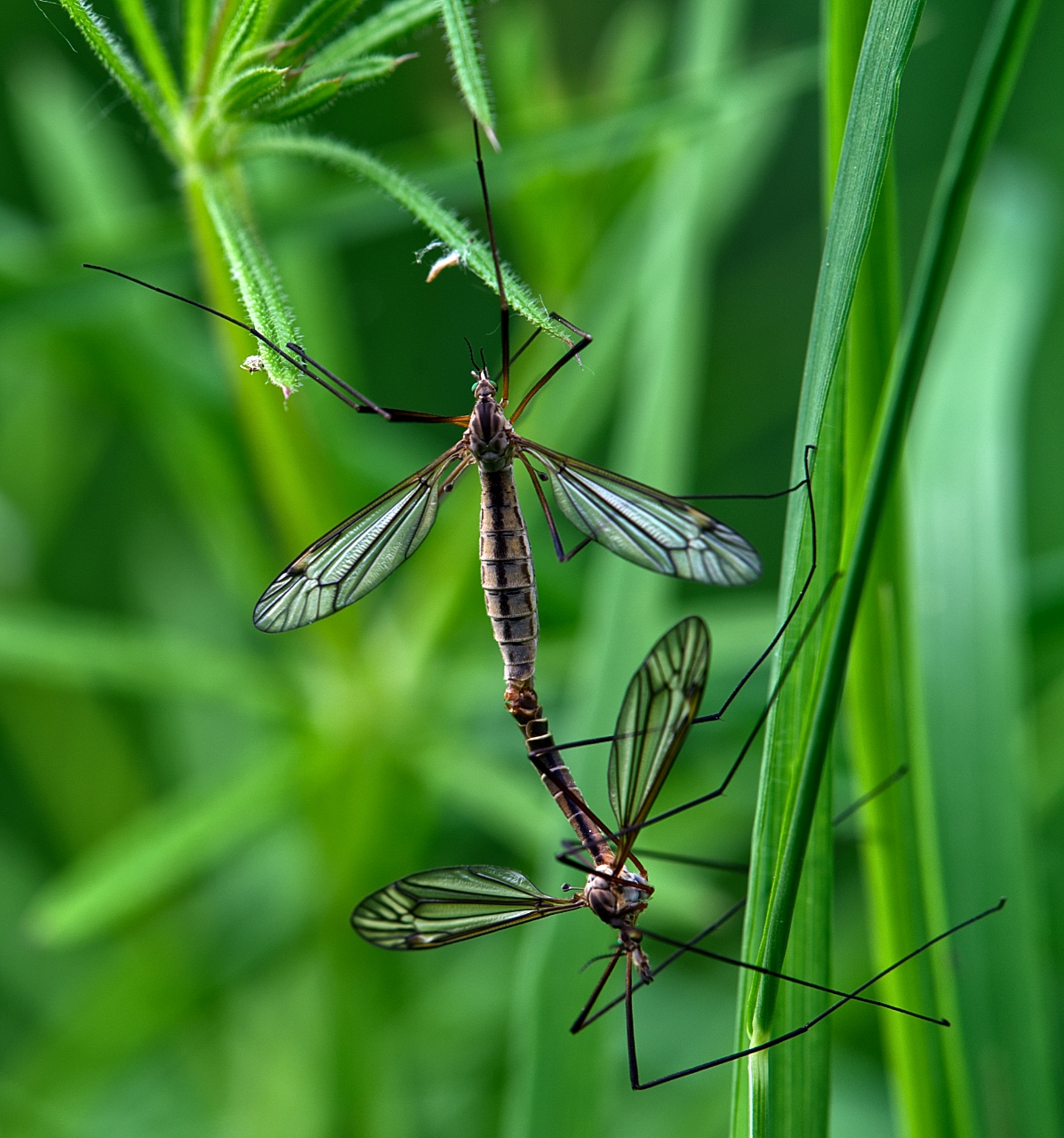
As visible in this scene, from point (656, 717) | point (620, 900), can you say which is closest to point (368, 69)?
point (656, 717)

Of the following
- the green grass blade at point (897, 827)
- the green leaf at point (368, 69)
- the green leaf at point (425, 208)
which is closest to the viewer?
the green leaf at point (425, 208)

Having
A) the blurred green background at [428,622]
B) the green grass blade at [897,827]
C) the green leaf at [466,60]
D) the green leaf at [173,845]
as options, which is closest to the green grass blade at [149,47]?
the blurred green background at [428,622]

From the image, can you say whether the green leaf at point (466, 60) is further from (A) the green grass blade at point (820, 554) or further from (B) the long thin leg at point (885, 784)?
(B) the long thin leg at point (885, 784)

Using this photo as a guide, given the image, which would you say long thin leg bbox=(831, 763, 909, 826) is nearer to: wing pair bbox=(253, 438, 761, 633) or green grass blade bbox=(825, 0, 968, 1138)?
green grass blade bbox=(825, 0, 968, 1138)

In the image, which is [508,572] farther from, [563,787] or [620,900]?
[620,900]

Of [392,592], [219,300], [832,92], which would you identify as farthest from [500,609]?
[392,592]

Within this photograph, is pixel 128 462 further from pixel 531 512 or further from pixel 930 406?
pixel 930 406
